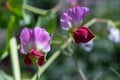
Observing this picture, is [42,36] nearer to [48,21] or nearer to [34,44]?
[34,44]

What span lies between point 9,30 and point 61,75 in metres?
0.56

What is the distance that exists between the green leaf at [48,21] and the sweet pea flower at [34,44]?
26cm

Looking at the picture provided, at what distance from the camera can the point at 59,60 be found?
5.27 ft

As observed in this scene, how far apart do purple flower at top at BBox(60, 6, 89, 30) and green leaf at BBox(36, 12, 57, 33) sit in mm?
242

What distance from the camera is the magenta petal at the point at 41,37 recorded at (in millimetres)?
616

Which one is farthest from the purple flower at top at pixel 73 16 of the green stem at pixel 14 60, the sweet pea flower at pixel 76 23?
the green stem at pixel 14 60

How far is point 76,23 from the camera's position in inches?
26.6

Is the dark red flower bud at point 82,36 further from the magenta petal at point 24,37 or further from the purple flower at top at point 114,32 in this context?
the purple flower at top at point 114,32

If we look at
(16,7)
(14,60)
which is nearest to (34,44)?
(14,60)

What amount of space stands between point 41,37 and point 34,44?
0.03 meters

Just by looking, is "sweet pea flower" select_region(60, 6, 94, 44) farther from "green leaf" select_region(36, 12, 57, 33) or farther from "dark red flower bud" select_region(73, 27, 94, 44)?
"green leaf" select_region(36, 12, 57, 33)

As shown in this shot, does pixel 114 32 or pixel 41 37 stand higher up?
pixel 41 37

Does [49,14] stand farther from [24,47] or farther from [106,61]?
[106,61]

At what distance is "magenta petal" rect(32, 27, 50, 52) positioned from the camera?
616 mm
